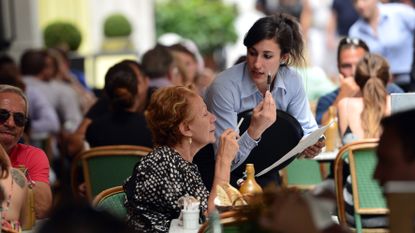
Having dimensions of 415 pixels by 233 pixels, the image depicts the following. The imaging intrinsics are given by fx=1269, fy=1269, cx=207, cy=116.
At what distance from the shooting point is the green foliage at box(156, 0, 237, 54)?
907 inches

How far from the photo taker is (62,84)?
12.0 m

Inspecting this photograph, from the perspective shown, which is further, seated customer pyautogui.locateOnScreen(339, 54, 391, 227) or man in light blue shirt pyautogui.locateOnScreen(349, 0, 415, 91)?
man in light blue shirt pyautogui.locateOnScreen(349, 0, 415, 91)

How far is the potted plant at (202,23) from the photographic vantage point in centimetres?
2303

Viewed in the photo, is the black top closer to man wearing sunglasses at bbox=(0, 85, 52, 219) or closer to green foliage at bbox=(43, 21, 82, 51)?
man wearing sunglasses at bbox=(0, 85, 52, 219)

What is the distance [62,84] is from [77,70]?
3.04 m

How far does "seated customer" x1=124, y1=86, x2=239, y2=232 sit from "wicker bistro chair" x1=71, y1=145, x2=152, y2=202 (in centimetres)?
156

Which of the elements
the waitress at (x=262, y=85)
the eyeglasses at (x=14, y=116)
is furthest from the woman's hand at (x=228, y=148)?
the eyeglasses at (x=14, y=116)

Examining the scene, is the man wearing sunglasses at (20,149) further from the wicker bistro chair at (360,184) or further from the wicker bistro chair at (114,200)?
A: the wicker bistro chair at (360,184)

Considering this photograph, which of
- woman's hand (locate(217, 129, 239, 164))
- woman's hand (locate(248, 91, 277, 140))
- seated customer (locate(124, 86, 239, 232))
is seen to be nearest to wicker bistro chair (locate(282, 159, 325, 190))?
woman's hand (locate(248, 91, 277, 140))

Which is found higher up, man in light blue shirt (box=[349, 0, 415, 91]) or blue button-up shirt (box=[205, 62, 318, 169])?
blue button-up shirt (box=[205, 62, 318, 169])

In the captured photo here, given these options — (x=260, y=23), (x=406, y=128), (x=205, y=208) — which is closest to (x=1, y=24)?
(x=260, y=23)

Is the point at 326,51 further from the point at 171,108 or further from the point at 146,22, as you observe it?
the point at 171,108

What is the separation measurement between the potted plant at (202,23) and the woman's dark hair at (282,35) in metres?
16.1

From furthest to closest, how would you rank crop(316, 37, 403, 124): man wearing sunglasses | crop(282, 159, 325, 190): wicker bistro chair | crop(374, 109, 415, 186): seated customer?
1. crop(282, 159, 325, 190): wicker bistro chair
2. crop(316, 37, 403, 124): man wearing sunglasses
3. crop(374, 109, 415, 186): seated customer
